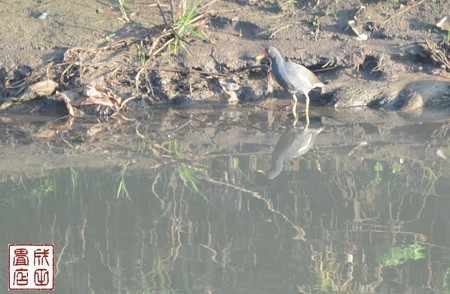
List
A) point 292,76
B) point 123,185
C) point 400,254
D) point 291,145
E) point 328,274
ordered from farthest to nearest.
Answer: point 292,76 → point 291,145 → point 123,185 → point 400,254 → point 328,274

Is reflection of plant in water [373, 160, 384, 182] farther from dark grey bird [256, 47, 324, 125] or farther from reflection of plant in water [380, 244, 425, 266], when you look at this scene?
dark grey bird [256, 47, 324, 125]

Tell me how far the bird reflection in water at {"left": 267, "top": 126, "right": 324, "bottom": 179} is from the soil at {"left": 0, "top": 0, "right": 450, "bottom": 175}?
0.95m

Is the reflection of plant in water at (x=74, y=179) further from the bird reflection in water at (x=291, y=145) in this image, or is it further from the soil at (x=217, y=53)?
the soil at (x=217, y=53)

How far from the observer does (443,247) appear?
533cm

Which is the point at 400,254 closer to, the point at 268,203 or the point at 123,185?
the point at 268,203

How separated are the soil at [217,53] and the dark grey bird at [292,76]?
395 mm

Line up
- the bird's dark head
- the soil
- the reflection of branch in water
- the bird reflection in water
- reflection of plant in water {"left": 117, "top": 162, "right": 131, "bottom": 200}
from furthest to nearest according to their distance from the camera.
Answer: the soil, the bird's dark head, the bird reflection in water, reflection of plant in water {"left": 117, "top": 162, "right": 131, "bottom": 200}, the reflection of branch in water

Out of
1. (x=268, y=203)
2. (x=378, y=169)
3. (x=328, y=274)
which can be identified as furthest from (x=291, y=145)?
(x=328, y=274)

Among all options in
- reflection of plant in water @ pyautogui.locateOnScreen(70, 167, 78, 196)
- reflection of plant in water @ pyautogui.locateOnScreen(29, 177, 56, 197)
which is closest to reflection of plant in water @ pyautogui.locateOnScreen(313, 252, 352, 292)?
reflection of plant in water @ pyautogui.locateOnScreen(70, 167, 78, 196)

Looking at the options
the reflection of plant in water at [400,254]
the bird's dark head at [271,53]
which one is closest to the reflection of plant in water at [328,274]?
the reflection of plant in water at [400,254]

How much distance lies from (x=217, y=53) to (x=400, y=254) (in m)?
5.07

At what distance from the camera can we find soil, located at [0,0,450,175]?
9.42 m

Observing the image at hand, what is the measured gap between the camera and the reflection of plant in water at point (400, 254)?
510 cm

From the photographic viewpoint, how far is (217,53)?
9.86 metres
